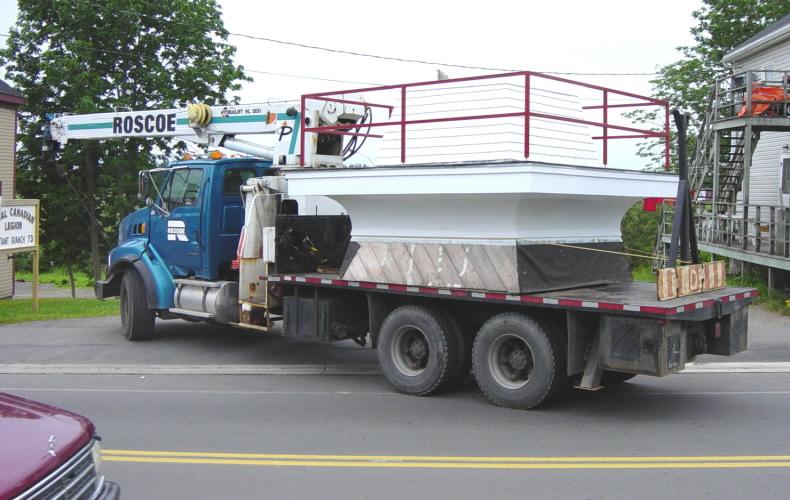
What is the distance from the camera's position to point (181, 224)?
11969 millimetres

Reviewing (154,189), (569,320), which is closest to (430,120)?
(569,320)

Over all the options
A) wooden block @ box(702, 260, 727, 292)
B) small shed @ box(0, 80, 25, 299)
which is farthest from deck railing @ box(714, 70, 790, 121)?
small shed @ box(0, 80, 25, 299)

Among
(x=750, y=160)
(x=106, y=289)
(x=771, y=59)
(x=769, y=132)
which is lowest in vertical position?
(x=106, y=289)

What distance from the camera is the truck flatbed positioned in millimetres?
7359

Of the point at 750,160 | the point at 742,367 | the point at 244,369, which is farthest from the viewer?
the point at 750,160

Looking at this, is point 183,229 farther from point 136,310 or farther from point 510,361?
point 510,361

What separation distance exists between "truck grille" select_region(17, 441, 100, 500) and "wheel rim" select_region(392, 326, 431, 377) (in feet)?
17.1

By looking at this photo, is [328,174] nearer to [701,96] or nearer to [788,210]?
[788,210]

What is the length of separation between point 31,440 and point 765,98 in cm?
1953

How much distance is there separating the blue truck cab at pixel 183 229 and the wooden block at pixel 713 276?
651 cm

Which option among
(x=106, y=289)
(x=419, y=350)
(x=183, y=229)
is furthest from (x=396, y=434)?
(x=106, y=289)

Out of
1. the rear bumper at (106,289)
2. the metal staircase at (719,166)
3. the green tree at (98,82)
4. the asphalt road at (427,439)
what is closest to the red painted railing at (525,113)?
the asphalt road at (427,439)

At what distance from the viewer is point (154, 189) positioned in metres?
12.5

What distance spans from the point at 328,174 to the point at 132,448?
4.07m
